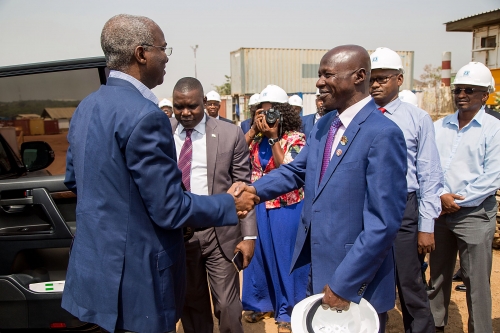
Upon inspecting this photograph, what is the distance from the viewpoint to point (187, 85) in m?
3.40

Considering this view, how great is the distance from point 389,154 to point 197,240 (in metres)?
1.66

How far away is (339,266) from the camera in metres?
2.13

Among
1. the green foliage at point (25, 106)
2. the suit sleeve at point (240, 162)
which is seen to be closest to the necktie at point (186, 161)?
the suit sleeve at point (240, 162)

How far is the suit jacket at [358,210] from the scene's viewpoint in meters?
2.07

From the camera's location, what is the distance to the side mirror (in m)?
3.54

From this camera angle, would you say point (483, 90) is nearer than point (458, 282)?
Yes

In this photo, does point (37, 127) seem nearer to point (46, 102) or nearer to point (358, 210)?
point (46, 102)

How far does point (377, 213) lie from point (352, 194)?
0.52 ft

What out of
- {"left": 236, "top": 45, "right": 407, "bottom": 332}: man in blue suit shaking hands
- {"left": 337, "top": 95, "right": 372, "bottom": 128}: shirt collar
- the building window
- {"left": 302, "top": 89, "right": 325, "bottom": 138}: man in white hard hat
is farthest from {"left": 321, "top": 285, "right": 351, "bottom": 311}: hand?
Result: the building window

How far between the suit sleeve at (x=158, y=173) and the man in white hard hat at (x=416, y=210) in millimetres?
1853

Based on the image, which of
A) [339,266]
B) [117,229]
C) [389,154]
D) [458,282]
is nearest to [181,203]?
[117,229]

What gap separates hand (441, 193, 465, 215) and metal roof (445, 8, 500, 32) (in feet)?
56.1

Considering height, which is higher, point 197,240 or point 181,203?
point 181,203

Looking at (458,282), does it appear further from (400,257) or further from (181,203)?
(181,203)
